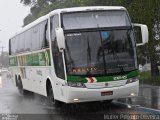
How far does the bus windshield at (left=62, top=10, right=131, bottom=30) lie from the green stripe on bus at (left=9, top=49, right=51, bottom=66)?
1848 mm

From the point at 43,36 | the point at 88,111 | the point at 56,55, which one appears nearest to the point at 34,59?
the point at 43,36

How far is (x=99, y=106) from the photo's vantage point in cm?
1555

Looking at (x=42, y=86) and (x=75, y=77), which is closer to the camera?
(x=75, y=77)

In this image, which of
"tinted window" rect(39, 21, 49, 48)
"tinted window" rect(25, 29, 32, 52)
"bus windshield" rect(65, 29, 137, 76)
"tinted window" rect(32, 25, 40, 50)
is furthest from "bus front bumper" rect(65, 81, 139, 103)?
"tinted window" rect(25, 29, 32, 52)

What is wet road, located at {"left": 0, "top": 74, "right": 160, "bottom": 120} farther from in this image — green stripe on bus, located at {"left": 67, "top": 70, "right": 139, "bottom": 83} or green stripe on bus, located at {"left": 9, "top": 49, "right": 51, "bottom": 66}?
green stripe on bus, located at {"left": 9, "top": 49, "right": 51, "bottom": 66}

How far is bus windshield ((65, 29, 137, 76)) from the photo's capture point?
Answer: 523 inches

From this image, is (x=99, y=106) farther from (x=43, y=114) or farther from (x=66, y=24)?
(x=66, y=24)

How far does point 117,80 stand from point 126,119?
5.96 feet

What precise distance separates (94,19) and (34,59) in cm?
515

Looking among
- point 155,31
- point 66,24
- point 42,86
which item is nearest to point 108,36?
point 66,24

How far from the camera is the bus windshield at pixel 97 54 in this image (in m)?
13.3

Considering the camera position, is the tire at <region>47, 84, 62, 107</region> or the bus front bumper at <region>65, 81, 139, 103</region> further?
the tire at <region>47, 84, 62, 107</region>

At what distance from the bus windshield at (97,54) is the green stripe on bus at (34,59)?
6.32 ft

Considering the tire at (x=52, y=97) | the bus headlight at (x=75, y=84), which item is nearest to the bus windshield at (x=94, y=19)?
the bus headlight at (x=75, y=84)
